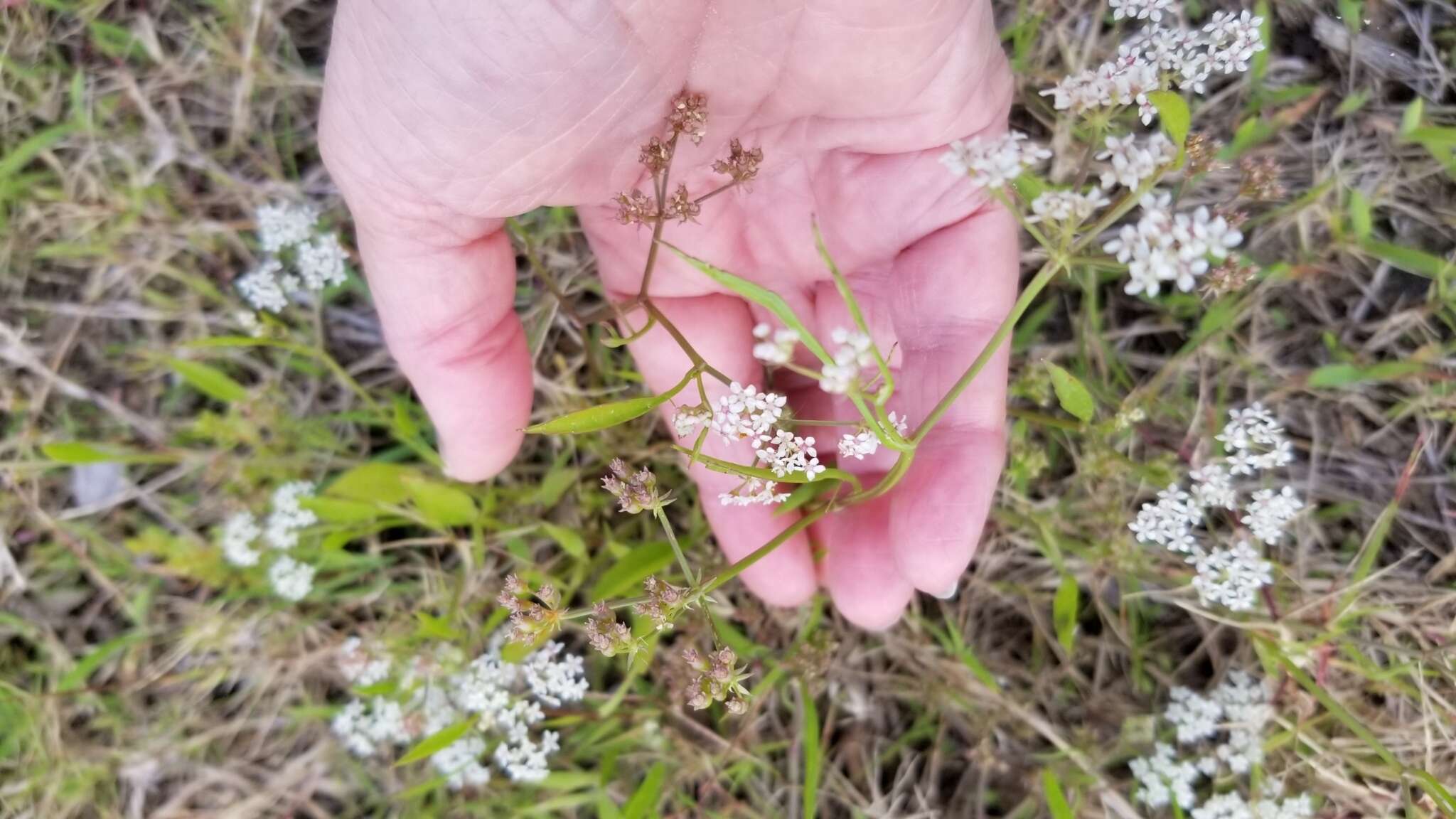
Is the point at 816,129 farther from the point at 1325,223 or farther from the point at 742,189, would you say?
the point at 1325,223

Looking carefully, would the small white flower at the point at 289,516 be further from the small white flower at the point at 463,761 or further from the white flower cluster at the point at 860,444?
the white flower cluster at the point at 860,444

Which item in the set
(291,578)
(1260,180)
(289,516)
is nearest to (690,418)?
(1260,180)

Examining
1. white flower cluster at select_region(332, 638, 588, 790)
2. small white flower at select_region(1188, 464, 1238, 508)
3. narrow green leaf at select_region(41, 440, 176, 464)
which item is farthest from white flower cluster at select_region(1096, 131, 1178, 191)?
narrow green leaf at select_region(41, 440, 176, 464)

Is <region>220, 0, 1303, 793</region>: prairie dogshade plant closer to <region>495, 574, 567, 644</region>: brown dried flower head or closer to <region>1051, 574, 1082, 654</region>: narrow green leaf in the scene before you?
<region>495, 574, 567, 644</region>: brown dried flower head

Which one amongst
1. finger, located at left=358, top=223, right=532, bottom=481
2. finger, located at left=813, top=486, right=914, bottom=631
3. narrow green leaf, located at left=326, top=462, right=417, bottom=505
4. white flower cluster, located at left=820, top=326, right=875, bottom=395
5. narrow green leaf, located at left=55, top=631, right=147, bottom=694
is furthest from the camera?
narrow green leaf, located at left=55, top=631, right=147, bottom=694

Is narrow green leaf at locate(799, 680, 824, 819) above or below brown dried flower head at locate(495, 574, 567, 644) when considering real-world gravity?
below

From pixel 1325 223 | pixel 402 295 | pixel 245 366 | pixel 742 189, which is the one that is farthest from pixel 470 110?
pixel 1325 223

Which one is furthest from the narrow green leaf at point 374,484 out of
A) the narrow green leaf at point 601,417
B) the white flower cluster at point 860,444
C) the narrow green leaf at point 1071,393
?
the narrow green leaf at point 1071,393
